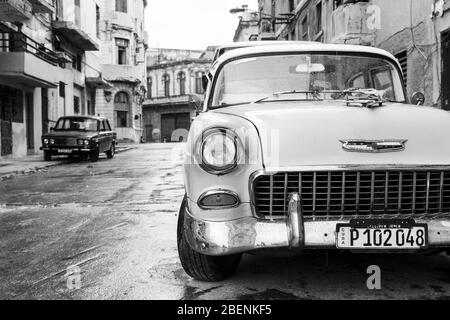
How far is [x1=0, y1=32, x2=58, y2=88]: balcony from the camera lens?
16984 millimetres

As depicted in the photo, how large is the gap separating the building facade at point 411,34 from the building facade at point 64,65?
34.0ft

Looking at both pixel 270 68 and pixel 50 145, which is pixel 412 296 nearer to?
pixel 270 68

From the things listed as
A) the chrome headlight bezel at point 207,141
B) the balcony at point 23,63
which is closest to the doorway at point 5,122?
the balcony at point 23,63

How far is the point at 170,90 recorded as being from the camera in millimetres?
58375

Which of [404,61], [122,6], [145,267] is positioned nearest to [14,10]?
[404,61]

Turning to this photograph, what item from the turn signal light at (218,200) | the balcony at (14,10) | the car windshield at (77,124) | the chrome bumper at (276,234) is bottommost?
the chrome bumper at (276,234)

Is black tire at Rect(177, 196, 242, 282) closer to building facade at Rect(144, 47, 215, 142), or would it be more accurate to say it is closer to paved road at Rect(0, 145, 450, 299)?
paved road at Rect(0, 145, 450, 299)

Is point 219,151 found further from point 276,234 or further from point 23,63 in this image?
point 23,63

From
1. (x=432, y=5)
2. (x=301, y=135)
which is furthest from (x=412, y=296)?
(x=432, y=5)

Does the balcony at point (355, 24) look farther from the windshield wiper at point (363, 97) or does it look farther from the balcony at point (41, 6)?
the balcony at point (41, 6)

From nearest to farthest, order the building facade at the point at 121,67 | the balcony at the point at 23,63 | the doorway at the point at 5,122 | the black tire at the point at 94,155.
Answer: the black tire at the point at 94,155, the balcony at the point at 23,63, the doorway at the point at 5,122, the building facade at the point at 121,67

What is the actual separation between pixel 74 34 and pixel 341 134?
83.6ft

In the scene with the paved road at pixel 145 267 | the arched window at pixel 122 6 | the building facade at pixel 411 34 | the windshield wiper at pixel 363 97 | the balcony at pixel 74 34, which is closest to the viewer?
the paved road at pixel 145 267

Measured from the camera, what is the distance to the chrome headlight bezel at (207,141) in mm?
2855
